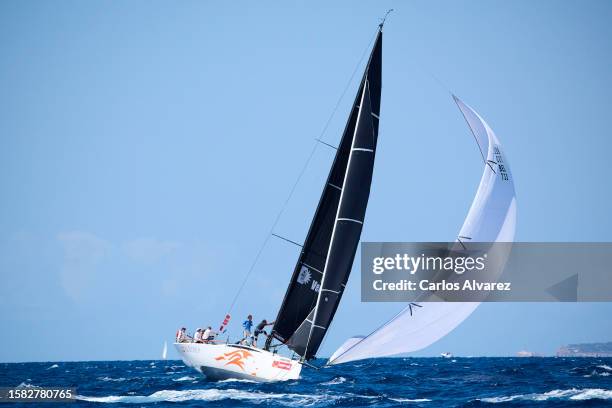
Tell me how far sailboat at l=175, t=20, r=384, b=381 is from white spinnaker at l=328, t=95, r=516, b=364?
13.9ft

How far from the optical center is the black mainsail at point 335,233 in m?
28.2

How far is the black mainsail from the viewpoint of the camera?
28.2 m

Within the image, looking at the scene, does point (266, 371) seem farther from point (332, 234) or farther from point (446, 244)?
point (446, 244)

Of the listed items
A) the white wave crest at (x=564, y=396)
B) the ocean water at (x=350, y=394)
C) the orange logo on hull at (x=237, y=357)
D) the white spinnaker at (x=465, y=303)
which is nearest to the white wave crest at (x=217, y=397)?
the ocean water at (x=350, y=394)

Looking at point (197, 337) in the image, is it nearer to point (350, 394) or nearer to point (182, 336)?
point (182, 336)

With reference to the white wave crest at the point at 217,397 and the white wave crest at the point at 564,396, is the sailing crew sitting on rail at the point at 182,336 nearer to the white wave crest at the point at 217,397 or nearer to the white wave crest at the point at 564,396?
the white wave crest at the point at 217,397

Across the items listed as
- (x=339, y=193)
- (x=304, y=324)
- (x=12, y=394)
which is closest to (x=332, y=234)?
(x=339, y=193)

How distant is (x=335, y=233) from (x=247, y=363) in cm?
605

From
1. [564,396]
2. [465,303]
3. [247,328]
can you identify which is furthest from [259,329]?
[564,396]

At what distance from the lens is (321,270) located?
96.2 feet

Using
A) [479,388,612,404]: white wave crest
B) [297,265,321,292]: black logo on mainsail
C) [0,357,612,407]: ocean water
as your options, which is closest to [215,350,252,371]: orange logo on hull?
[0,357,612,407]: ocean water

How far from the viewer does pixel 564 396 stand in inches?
1036

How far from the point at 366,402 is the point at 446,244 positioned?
593 cm

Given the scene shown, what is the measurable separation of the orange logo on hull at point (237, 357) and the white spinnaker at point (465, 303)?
575 centimetres
